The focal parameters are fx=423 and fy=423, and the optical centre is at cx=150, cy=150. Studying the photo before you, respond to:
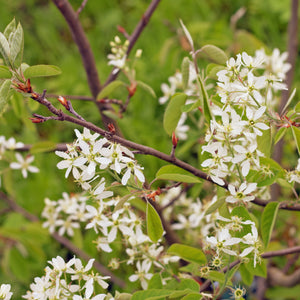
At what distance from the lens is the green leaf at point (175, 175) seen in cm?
Result: 65

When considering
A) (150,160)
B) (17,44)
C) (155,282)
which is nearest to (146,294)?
(155,282)

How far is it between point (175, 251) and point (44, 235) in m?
0.74

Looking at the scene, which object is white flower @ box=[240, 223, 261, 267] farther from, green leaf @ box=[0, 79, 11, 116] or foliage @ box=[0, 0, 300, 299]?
green leaf @ box=[0, 79, 11, 116]

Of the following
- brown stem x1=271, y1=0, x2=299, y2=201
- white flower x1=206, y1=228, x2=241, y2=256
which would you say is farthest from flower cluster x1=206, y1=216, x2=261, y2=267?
brown stem x1=271, y1=0, x2=299, y2=201

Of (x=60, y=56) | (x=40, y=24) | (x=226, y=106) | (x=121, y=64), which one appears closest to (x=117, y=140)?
(x=226, y=106)

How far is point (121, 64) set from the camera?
1021 mm

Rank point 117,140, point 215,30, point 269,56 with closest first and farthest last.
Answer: point 117,140, point 269,56, point 215,30

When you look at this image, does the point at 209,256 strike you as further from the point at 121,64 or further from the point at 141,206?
the point at 121,64

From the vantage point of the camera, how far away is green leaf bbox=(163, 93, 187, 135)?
74 cm

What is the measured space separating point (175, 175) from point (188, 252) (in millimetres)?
159

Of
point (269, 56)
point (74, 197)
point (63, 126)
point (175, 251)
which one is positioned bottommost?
point (63, 126)

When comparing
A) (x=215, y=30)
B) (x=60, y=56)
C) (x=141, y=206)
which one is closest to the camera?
(x=141, y=206)

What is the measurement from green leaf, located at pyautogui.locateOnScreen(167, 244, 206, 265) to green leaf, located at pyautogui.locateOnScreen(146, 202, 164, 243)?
47 mm

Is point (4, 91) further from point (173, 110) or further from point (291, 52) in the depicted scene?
point (291, 52)
